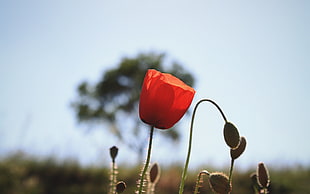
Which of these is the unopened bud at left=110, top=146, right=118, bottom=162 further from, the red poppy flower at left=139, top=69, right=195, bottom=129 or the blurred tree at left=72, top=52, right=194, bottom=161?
the blurred tree at left=72, top=52, right=194, bottom=161

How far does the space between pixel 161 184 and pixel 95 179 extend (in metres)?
1.06

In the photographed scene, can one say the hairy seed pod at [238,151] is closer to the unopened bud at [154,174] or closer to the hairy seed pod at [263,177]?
the hairy seed pod at [263,177]

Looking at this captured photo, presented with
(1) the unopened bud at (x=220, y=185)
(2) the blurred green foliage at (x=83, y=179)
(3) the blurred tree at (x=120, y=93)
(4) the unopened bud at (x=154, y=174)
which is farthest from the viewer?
(3) the blurred tree at (x=120, y=93)

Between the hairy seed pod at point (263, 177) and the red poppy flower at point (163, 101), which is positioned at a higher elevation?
the red poppy flower at point (163, 101)

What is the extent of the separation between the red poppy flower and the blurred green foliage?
10.7 ft

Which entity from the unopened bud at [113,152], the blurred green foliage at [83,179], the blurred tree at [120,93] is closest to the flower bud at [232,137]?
the unopened bud at [113,152]

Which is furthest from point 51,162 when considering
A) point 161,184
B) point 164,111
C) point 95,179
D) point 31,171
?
point 164,111

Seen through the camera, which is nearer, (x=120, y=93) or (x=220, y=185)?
(x=220, y=185)

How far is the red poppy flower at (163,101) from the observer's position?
456mm

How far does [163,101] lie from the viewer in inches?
18.0

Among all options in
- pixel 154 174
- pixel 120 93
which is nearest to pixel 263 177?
pixel 154 174

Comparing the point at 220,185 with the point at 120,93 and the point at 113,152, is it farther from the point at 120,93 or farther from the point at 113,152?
the point at 120,93

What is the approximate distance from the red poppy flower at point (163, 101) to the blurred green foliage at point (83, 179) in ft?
10.7

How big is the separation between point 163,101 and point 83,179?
442cm
